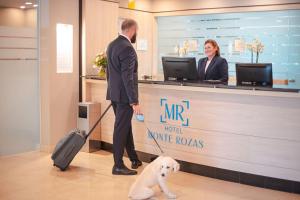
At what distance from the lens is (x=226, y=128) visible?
17.1 ft

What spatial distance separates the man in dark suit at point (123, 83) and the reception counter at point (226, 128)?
474 mm

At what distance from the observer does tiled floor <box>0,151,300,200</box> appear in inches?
186

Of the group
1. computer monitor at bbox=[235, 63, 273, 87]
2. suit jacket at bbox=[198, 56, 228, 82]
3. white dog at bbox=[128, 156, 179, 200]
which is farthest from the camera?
suit jacket at bbox=[198, 56, 228, 82]

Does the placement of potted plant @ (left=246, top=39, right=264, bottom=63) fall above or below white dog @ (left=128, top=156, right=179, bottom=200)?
above

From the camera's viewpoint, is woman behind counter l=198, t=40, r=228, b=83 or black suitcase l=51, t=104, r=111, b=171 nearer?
black suitcase l=51, t=104, r=111, b=171

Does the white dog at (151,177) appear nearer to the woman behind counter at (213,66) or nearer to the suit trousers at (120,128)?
the suit trousers at (120,128)

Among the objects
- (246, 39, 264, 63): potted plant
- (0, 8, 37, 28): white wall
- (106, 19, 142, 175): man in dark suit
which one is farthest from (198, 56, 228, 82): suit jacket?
(0, 8, 37, 28): white wall

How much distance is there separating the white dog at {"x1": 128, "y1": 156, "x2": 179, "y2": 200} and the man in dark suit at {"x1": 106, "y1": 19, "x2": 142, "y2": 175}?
91cm

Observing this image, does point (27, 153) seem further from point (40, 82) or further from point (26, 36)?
point (26, 36)

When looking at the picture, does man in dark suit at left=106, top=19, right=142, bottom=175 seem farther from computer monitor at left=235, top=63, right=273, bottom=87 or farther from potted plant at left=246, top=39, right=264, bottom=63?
potted plant at left=246, top=39, right=264, bottom=63

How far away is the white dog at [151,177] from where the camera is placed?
4.53m

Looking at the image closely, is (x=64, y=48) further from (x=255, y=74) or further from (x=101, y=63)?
(x=255, y=74)

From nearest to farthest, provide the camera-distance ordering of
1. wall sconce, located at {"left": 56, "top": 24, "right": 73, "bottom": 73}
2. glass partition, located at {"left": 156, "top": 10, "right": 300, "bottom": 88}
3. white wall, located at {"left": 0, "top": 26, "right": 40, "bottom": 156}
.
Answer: white wall, located at {"left": 0, "top": 26, "right": 40, "bottom": 156}
wall sconce, located at {"left": 56, "top": 24, "right": 73, "bottom": 73}
glass partition, located at {"left": 156, "top": 10, "right": 300, "bottom": 88}

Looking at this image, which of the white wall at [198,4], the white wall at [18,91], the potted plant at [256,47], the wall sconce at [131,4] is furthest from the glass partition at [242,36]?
the white wall at [18,91]
